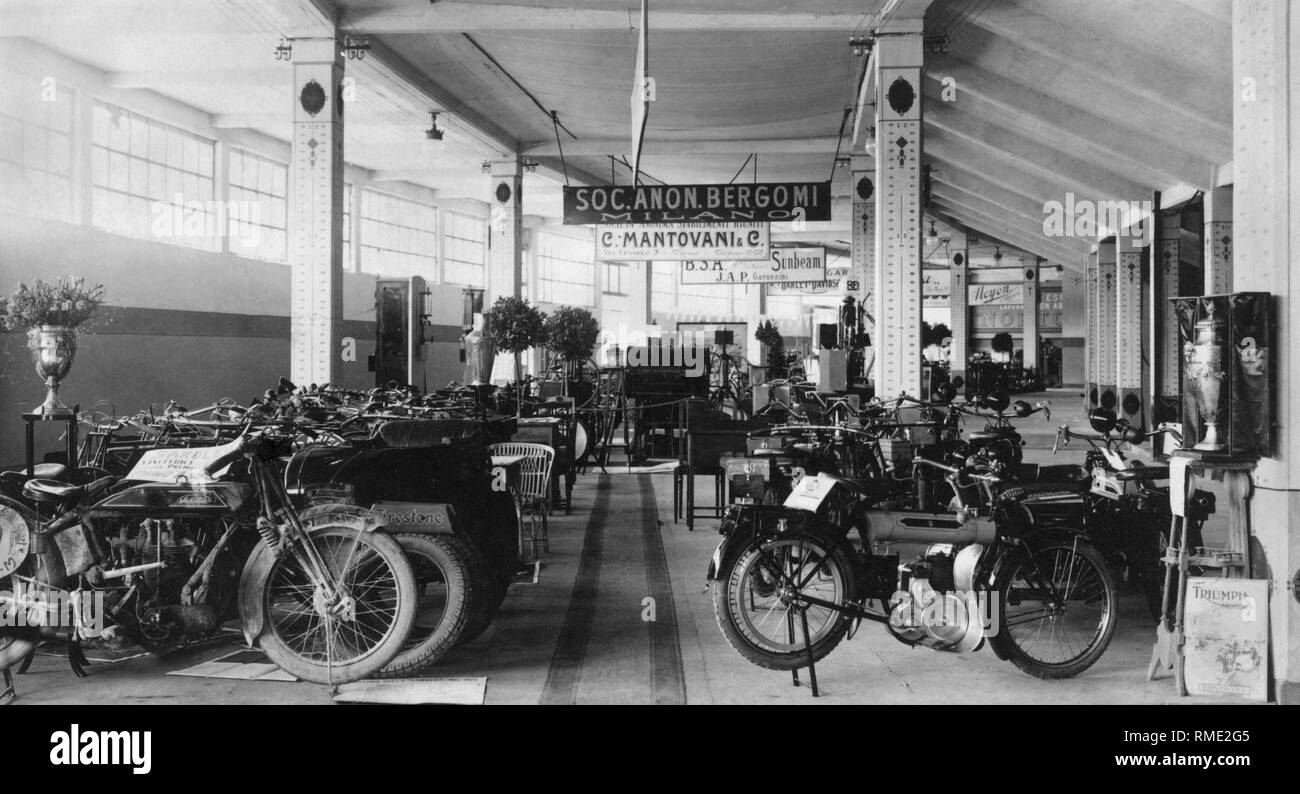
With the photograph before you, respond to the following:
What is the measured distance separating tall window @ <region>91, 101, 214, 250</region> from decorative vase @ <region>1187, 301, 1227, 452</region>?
10.8 m

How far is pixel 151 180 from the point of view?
1190 cm

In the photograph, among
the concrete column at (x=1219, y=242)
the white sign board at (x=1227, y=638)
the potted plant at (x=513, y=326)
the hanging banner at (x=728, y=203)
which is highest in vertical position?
the hanging banner at (x=728, y=203)

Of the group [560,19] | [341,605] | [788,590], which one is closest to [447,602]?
[341,605]

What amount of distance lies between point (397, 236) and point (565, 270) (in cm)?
730

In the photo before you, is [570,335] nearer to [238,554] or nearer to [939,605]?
[238,554]

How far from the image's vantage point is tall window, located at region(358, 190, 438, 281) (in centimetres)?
1777

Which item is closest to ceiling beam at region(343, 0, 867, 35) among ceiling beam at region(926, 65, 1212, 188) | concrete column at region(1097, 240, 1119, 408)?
ceiling beam at region(926, 65, 1212, 188)

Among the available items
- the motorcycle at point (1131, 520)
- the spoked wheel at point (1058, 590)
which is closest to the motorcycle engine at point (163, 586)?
the spoked wheel at point (1058, 590)

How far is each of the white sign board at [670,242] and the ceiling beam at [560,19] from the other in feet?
9.41

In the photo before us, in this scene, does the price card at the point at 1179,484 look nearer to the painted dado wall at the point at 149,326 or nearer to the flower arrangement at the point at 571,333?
the painted dado wall at the point at 149,326

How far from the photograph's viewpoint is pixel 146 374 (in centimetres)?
1109

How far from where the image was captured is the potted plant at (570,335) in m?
12.9

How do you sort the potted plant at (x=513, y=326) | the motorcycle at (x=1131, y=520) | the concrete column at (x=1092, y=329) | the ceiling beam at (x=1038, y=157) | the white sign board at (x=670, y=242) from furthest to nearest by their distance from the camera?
the concrete column at (x=1092, y=329)
the ceiling beam at (x=1038, y=157)
the white sign board at (x=670, y=242)
the potted plant at (x=513, y=326)
the motorcycle at (x=1131, y=520)
